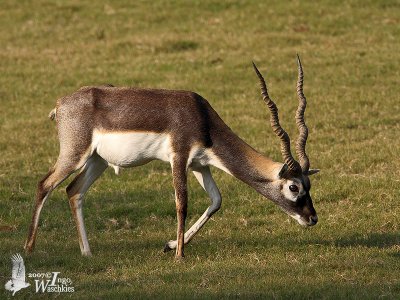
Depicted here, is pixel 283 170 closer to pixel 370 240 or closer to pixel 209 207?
pixel 209 207

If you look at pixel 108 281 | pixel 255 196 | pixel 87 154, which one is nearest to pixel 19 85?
pixel 255 196

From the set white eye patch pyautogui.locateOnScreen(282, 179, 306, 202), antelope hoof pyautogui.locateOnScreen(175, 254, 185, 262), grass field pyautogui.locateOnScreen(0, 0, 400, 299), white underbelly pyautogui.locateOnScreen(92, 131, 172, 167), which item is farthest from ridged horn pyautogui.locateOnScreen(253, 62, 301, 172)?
antelope hoof pyautogui.locateOnScreen(175, 254, 185, 262)

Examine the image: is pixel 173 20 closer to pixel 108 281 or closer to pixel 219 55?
pixel 219 55

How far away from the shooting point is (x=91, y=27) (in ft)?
76.8

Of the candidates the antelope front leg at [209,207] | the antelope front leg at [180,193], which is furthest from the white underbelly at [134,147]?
the antelope front leg at [209,207]

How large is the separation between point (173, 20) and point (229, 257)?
13.9 m

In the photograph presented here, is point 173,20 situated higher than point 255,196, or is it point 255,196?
point 255,196

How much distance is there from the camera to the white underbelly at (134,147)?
10.3 m

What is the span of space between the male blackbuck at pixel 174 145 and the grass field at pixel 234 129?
1.99ft

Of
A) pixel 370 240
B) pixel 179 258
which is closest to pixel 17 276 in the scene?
pixel 179 258

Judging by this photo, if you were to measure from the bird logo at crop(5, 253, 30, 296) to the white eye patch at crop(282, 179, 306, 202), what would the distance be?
281cm

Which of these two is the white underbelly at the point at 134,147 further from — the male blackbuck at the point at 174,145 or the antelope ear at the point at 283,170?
the antelope ear at the point at 283,170

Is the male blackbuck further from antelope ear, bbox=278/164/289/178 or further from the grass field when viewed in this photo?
the grass field

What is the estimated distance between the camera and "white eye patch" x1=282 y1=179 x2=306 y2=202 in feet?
33.3
